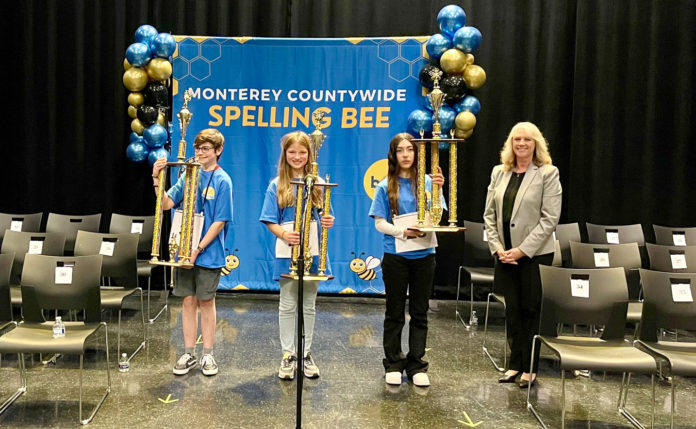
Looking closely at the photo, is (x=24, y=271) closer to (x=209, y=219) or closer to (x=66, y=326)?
(x=66, y=326)

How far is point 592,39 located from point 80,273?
5.70 metres

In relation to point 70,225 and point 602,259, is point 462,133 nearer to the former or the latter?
point 602,259

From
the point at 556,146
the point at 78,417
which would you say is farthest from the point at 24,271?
the point at 556,146

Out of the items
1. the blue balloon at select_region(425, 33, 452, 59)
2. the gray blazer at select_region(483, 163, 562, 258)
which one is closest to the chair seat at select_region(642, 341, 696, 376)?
the gray blazer at select_region(483, 163, 562, 258)

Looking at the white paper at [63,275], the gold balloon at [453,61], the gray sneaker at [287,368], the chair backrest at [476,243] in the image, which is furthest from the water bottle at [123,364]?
the gold balloon at [453,61]

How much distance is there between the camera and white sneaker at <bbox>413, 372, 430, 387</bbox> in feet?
12.2

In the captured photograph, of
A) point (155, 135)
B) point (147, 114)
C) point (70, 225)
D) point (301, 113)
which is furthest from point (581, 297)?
point (70, 225)

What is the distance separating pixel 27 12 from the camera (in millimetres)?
6609

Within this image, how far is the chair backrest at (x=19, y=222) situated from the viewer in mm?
5398

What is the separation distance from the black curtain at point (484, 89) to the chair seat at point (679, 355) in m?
3.24

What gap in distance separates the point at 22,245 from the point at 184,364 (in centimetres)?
178

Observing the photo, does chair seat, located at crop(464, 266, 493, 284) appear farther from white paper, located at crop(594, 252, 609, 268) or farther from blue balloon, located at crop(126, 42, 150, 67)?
blue balloon, located at crop(126, 42, 150, 67)

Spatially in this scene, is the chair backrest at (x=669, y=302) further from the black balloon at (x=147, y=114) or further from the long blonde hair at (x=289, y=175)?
the black balloon at (x=147, y=114)

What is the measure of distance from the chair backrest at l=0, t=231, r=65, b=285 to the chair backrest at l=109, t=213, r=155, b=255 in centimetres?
98
